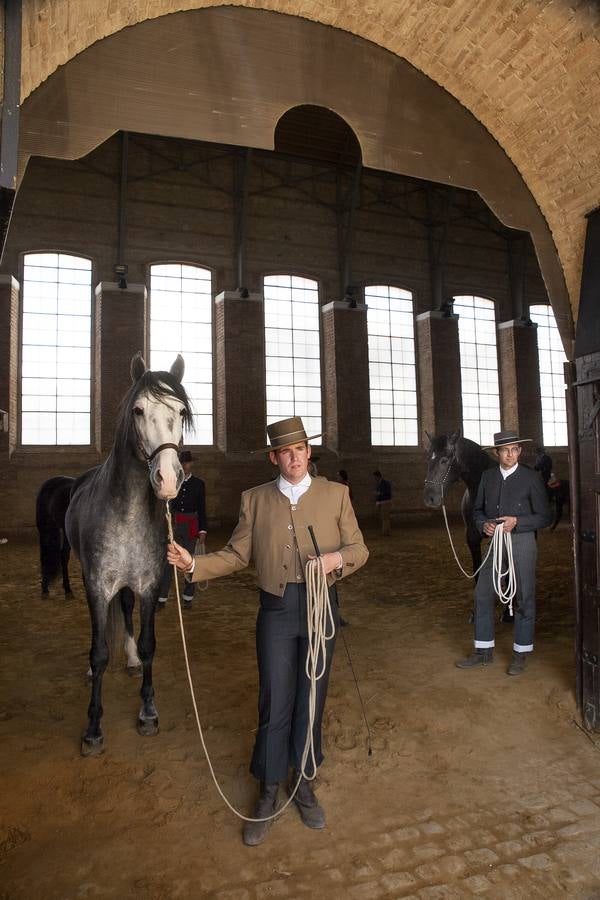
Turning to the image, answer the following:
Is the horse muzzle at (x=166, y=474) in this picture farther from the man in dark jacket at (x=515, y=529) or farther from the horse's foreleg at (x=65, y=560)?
the horse's foreleg at (x=65, y=560)

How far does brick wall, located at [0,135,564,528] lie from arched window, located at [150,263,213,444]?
0.29 metres

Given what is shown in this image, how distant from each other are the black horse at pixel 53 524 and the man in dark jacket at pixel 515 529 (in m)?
4.33

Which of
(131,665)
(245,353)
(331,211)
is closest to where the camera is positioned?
(131,665)

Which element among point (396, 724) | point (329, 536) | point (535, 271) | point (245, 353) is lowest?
point (396, 724)

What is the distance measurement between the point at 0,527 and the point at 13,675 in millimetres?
9185

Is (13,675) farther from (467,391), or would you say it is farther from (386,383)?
(467,391)

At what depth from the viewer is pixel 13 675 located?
450 cm

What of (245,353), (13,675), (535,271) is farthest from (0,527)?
(535,271)

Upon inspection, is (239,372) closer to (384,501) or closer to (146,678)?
(384,501)

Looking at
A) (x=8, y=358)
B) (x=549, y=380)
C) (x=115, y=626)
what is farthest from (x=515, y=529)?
(x=549, y=380)

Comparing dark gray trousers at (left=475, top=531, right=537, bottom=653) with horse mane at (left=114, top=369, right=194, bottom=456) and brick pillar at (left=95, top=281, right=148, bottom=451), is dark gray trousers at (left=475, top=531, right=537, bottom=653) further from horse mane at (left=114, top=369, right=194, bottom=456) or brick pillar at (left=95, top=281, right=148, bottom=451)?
brick pillar at (left=95, top=281, right=148, bottom=451)

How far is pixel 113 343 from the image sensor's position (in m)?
13.7

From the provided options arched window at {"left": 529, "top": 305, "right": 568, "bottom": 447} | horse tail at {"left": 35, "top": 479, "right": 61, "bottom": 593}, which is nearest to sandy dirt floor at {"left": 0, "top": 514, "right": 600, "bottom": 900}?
horse tail at {"left": 35, "top": 479, "right": 61, "bottom": 593}

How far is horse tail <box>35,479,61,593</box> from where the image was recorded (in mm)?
6480
